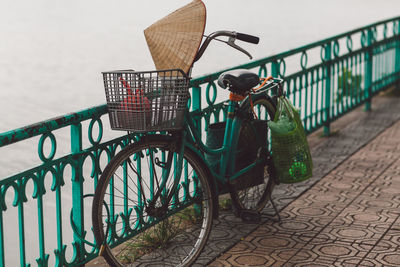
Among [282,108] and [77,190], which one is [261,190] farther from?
[77,190]

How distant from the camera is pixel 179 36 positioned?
4.07 m

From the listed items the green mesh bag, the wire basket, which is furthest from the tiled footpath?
the wire basket

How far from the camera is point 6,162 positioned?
28.1ft

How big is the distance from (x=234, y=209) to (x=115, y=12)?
31.4 ft

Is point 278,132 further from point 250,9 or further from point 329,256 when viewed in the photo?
point 250,9

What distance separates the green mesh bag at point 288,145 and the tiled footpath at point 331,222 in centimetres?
51

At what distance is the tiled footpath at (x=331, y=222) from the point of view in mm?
4750

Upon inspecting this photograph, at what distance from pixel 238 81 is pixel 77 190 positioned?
4.82ft

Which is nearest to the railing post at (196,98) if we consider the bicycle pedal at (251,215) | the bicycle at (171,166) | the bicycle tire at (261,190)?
the bicycle at (171,166)

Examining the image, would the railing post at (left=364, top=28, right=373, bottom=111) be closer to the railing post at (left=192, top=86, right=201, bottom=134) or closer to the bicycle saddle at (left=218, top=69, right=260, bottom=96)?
the railing post at (left=192, top=86, right=201, bottom=134)

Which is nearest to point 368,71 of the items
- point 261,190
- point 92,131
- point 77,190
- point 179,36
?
point 261,190

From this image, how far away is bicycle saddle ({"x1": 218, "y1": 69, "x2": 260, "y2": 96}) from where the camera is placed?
15.3 feet

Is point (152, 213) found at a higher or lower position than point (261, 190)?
higher

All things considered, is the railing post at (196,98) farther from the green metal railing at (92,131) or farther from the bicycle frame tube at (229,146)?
the bicycle frame tube at (229,146)
